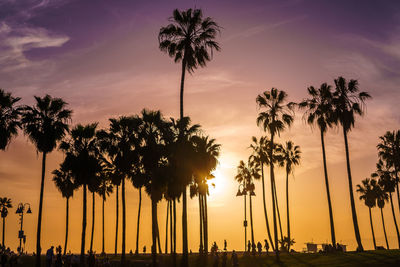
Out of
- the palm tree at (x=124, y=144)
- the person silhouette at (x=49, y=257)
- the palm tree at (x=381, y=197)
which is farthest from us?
the palm tree at (x=381, y=197)

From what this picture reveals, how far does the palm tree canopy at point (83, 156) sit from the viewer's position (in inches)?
1860

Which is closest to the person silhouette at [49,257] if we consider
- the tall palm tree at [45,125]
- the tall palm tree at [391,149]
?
the tall palm tree at [45,125]

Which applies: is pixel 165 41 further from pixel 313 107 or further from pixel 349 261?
pixel 349 261

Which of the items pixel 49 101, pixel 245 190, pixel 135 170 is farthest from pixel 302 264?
pixel 245 190

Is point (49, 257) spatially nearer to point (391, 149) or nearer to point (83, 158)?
point (83, 158)

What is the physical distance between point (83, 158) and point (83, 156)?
0.29m

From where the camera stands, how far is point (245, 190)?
7919cm

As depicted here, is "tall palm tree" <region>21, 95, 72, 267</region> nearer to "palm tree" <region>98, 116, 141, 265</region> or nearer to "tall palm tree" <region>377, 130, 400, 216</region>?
"palm tree" <region>98, 116, 141, 265</region>

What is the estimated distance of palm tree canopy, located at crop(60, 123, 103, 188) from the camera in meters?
47.2

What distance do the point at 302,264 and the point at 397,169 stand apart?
41862mm

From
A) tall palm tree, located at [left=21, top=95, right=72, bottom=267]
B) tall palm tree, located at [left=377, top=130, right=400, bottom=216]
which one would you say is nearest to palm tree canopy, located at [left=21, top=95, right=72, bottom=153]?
tall palm tree, located at [left=21, top=95, right=72, bottom=267]

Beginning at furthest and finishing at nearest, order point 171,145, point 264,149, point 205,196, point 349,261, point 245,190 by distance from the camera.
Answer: point 245,190 → point 264,149 → point 205,196 → point 171,145 → point 349,261

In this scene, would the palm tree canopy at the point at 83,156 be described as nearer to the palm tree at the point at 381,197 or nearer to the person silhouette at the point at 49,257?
the person silhouette at the point at 49,257

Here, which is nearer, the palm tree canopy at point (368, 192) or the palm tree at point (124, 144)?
the palm tree at point (124, 144)
